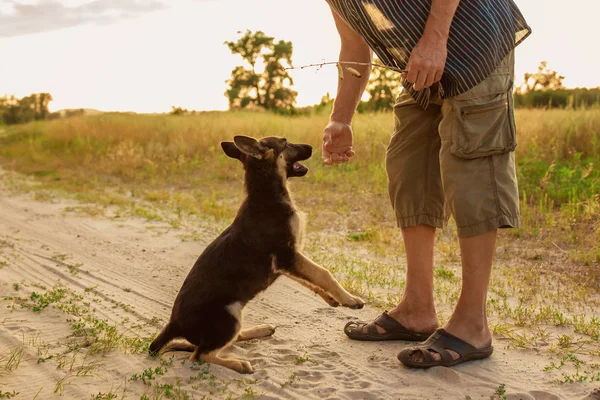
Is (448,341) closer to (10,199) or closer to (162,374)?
(162,374)

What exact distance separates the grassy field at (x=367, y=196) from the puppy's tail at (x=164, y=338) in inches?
72.7

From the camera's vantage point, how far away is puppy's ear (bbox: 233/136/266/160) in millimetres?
4039

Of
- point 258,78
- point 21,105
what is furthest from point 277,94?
point 21,105

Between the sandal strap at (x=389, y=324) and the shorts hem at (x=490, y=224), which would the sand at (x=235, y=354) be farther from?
the shorts hem at (x=490, y=224)

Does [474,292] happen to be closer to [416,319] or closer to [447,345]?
[447,345]

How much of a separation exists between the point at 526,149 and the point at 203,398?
8.37 metres

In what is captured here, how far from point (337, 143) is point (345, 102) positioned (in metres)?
0.28

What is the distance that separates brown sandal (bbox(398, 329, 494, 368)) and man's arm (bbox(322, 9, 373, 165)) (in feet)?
4.35

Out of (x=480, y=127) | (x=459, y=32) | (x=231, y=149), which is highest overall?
(x=459, y=32)

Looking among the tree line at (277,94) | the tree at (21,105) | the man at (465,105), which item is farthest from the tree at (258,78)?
the man at (465,105)

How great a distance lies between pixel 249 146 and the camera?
4.16m

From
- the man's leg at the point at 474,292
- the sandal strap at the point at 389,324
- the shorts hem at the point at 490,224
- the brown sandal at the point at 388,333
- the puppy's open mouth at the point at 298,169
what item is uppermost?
the puppy's open mouth at the point at 298,169

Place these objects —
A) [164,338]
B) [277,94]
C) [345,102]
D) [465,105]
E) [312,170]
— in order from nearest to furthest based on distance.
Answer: [465,105]
[164,338]
[345,102]
[312,170]
[277,94]

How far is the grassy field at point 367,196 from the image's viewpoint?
500cm
